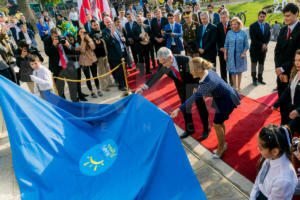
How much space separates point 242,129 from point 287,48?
5.68ft

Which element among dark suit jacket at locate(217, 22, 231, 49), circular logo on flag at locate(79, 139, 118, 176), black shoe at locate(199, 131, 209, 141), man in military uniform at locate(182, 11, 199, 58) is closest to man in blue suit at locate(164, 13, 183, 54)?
man in military uniform at locate(182, 11, 199, 58)

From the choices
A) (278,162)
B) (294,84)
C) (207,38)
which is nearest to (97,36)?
(207,38)

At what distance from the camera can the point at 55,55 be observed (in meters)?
5.96

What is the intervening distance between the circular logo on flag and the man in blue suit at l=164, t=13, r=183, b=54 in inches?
180

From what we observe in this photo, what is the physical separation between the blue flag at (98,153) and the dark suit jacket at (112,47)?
3.22 meters

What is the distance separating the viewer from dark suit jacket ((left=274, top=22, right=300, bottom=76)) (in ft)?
13.9

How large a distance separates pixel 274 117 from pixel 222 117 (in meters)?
1.89

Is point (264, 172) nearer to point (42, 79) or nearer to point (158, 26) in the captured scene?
point (42, 79)

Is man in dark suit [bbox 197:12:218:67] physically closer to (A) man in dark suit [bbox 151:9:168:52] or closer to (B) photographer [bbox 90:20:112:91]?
(A) man in dark suit [bbox 151:9:168:52]

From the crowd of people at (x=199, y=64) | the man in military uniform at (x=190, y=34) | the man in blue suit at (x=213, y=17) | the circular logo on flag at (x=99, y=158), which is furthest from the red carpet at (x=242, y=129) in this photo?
the man in blue suit at (x=213, y=17)

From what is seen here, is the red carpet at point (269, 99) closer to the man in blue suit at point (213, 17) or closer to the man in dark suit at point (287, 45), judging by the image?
the man in dark suit at point (287, 45)

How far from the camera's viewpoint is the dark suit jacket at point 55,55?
19.2 feet

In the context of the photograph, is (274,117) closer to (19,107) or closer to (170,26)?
(170,26)

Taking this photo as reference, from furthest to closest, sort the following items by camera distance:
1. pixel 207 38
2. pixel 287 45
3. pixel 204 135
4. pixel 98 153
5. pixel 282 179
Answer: pixel 207 38, pixel 204 135, pixel 287 45, pixel 98 153, pixel 282 179
